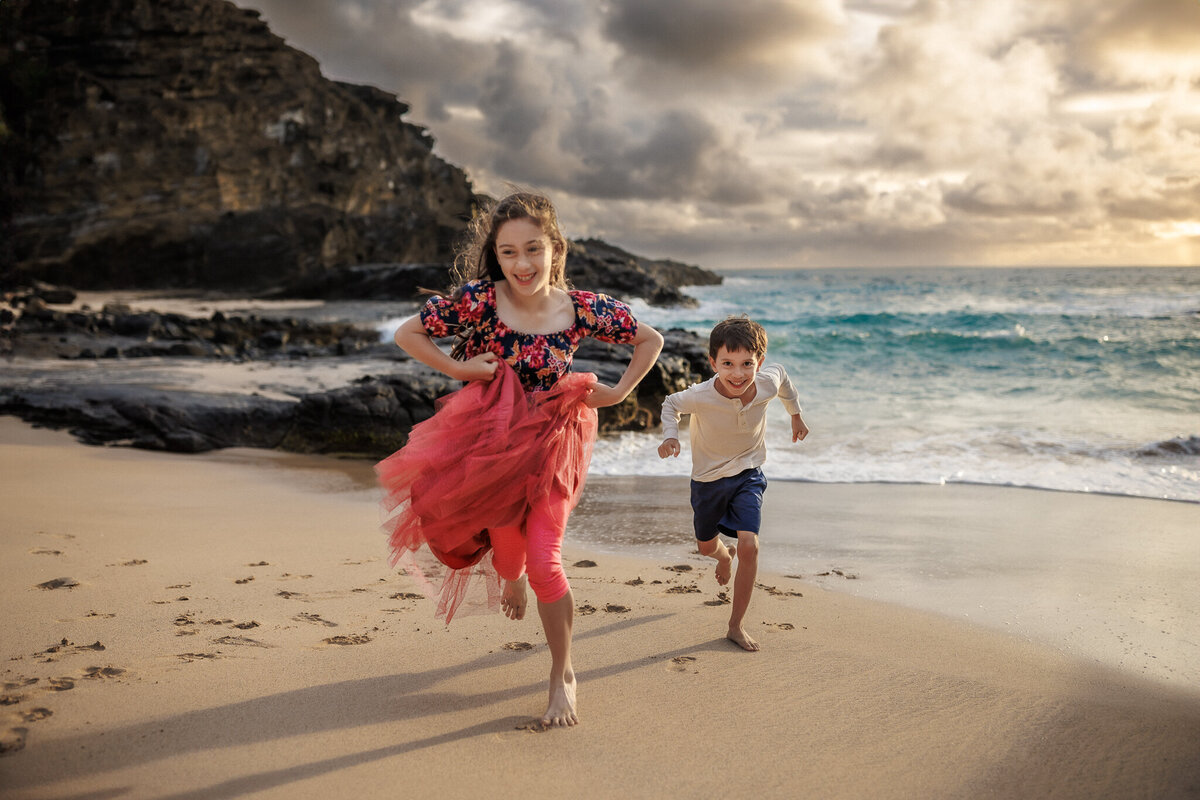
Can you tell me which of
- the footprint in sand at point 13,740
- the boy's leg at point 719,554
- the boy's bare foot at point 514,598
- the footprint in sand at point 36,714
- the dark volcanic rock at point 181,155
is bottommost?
the footprint in sand at point 13,740

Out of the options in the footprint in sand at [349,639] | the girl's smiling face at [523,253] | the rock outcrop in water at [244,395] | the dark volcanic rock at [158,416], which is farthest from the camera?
the rock outcrop in water at [244,395]

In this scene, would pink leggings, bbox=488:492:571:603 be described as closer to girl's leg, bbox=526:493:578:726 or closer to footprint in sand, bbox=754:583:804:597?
girl's leg, bbox=526:493:578:726

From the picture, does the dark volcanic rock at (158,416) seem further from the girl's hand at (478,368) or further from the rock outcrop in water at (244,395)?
the girl's hand at (478,368)

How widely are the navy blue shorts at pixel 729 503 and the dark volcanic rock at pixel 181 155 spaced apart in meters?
40.4

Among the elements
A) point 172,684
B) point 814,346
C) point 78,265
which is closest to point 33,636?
point 172,684

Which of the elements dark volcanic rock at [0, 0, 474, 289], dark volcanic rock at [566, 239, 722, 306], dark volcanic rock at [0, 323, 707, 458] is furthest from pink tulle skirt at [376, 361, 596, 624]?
dark volcanic rock at [0, 0, 474, 289]

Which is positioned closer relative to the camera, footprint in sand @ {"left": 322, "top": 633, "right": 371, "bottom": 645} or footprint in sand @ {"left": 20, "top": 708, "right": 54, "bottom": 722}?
footprint in sand @ {"left": 20, "top": 708, "right": 54, "bottom": 722}

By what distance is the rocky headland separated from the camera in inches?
590

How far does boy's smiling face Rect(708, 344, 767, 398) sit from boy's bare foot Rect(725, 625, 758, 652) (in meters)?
1.04

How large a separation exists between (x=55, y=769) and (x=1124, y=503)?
23.7 feet

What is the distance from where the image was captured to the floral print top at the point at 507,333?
3.19 m

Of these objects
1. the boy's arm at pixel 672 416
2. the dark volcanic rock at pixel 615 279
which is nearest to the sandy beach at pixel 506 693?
the boy's arm at pixel 672 416

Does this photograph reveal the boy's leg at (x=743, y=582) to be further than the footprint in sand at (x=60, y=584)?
No

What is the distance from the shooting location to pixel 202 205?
44.3 meters
